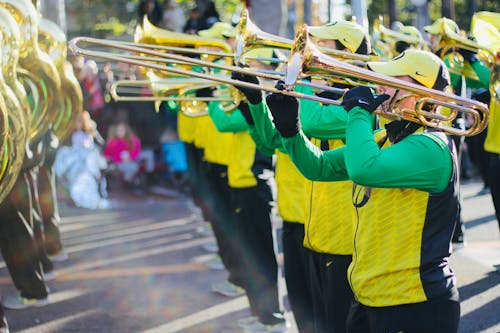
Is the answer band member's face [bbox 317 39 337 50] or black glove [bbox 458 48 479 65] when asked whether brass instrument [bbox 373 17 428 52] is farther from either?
Answer: band member's face [bbox 317 39 337 50]

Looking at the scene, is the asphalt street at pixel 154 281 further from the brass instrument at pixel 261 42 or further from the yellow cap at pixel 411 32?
the brass instrument at pixel 261 42

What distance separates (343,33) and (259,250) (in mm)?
1942

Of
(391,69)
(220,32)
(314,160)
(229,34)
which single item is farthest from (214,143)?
(391,69)

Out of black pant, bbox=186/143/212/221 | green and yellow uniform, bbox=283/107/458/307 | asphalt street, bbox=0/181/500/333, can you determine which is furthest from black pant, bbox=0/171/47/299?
green and yellow uniform, bbox=283/107/458/307

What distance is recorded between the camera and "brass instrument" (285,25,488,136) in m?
3.20

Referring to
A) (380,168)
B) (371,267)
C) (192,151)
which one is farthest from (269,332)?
(192,151)

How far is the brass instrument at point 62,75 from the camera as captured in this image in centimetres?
748

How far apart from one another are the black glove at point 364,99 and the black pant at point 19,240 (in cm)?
379

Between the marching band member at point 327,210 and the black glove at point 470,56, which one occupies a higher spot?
the black glove at point 470,56

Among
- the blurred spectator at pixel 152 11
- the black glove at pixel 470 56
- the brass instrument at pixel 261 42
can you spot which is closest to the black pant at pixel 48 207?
the black glove at pixel 470 56

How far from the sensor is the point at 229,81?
355 cm

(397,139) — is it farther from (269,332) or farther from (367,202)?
(269,332)

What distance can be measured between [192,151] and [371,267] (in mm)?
5856

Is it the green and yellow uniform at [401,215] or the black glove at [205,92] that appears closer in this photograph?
the green and yellow uniform at [401,215]
